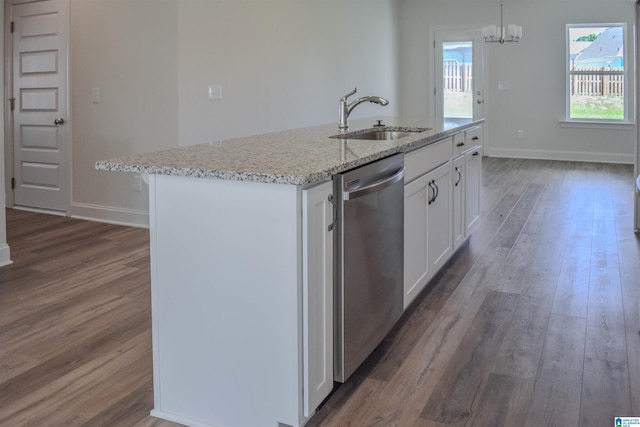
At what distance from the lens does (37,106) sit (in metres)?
5.71

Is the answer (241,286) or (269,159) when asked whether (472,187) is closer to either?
(269,159)

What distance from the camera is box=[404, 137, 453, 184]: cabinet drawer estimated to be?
9.40ft

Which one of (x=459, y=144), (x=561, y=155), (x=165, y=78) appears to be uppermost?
(x=165, y=78)

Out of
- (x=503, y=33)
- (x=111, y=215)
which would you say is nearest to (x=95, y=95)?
(x=111, y=215)

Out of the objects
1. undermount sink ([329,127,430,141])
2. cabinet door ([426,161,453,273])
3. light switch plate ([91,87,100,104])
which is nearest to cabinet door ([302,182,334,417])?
cabinet door ([426,161,453,273])

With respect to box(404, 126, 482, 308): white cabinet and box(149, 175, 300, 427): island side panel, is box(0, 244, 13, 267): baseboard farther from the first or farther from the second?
box(404, 126, 482, 308): white cabinet

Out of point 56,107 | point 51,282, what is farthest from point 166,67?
point 51,282

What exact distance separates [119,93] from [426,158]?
301 cm

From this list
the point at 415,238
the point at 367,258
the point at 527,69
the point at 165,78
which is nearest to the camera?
the point at 367,258

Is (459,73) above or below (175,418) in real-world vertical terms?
above

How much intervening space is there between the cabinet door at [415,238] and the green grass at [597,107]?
692cm

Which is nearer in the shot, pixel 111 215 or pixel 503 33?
pixel 111 215

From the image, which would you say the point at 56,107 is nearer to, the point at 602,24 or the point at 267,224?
the point at 267,224

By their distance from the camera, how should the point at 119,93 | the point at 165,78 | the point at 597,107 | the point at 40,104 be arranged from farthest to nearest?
1. the point at 597,107
2. the point at 40,104
3. the point at 119,93
4. the point at 165,78
